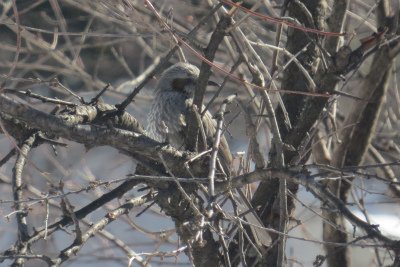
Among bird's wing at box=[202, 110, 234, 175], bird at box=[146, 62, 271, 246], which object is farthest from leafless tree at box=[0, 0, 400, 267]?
bird at box=[146, 62, 271, 246]

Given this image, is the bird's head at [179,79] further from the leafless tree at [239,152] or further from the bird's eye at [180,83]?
the leafless tree at [239,152]

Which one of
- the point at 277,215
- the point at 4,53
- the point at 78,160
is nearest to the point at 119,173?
the point at 78,160

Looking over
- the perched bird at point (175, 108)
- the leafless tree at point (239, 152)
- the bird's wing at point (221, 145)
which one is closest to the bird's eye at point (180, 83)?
the perched bird at point (175, 108)

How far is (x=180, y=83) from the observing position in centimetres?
469

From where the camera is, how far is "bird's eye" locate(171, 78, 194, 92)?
15.3 ft

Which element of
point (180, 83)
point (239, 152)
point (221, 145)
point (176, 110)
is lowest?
point (239, 152)

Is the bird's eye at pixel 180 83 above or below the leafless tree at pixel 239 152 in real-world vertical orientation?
above

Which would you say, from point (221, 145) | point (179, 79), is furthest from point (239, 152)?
point (179, 79)

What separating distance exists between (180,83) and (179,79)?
38 millimetres

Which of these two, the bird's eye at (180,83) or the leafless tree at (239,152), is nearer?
the leafless tree at (239,152)

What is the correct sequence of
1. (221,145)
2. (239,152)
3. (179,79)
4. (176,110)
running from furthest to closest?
(179,79) < (176,110) < (221,145) < (239,152)

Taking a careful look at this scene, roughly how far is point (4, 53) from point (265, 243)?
19.5 ft

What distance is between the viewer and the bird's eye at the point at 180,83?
15.3 feet

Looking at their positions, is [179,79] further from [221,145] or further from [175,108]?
[221,145]
